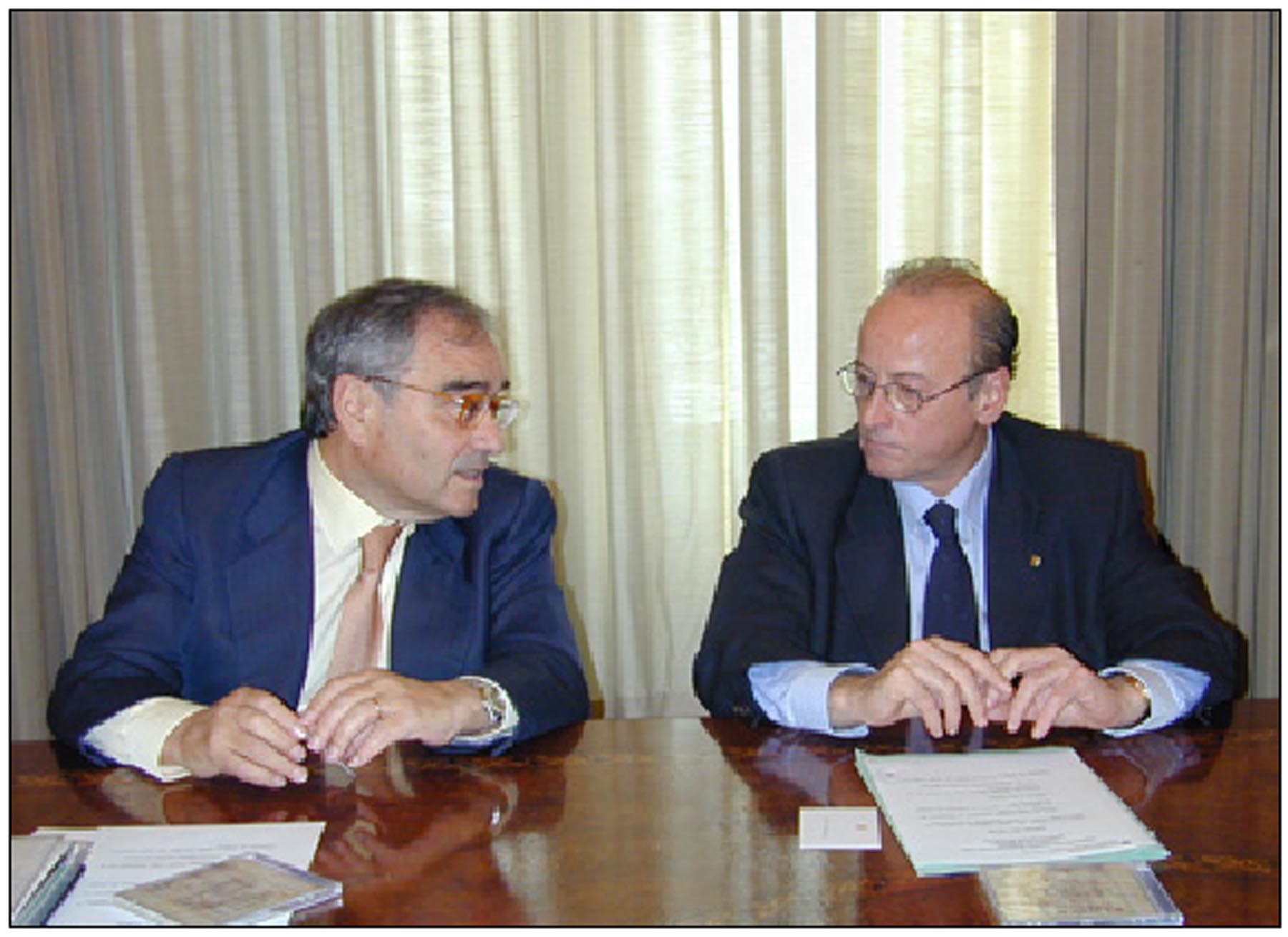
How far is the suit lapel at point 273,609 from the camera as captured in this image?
6.80 ft

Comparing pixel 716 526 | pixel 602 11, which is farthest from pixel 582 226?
pixel 716 526

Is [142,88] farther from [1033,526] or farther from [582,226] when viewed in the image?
[1033,526]

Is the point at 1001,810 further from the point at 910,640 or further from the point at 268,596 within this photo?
the point at 268,596

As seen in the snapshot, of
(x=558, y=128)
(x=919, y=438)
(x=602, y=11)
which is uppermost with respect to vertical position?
(x=602, y=11)

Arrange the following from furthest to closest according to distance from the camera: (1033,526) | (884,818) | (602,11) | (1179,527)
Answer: (1179,527) → (602,11) → (1033,526) → (884,818)

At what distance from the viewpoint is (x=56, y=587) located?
3.49 m

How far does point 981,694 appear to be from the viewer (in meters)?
1.81

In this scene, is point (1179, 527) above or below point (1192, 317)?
below

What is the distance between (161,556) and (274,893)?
3.00 ft

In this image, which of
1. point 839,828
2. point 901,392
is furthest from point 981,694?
point 901,392

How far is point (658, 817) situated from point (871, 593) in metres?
0.80

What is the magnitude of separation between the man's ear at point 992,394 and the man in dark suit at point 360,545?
77 cm

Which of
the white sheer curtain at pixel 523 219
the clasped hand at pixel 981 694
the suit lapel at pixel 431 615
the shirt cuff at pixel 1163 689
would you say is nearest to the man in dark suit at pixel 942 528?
the shirt cuff at pixel 1163 689

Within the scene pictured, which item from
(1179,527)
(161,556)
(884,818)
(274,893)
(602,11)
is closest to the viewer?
(274,893)
